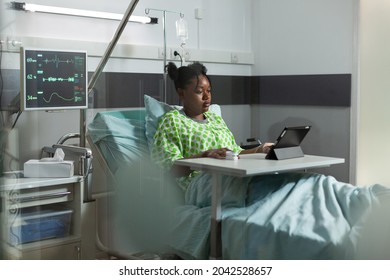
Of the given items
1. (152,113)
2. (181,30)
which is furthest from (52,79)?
(181,30)

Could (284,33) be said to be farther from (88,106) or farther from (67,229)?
(67,229)

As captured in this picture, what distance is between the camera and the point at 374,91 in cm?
168

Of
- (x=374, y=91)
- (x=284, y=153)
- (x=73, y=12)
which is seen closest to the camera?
(x=374, y=91)

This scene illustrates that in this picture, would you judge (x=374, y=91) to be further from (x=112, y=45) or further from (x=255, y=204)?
(x=112, y=45)

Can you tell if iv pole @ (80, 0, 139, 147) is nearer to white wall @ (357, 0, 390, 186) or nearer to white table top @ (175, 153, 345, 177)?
white table top @ (175, 153, 345, 177)

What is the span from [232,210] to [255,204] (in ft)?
0.27

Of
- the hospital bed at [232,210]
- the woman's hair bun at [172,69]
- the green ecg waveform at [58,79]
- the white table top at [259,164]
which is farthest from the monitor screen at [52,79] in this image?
the white table top at [259,164]

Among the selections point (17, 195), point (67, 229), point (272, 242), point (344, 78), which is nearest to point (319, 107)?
point (344, 78)

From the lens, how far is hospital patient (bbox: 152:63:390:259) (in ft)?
5.40

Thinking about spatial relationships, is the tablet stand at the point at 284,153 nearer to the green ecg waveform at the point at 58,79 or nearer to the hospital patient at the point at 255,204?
the hospital patient at the point at 255,204

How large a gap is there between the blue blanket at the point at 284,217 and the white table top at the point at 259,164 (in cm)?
2

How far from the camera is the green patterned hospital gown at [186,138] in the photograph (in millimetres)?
1844

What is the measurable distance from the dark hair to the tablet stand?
0.34 metres
